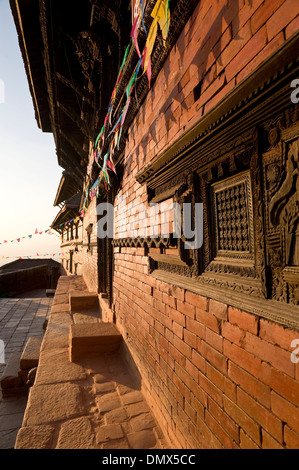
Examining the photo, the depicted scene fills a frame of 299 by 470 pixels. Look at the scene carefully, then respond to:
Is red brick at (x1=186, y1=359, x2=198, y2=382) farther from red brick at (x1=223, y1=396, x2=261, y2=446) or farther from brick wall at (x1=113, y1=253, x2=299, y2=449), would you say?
red brick at (x1=223, y1=396, x2=261, y2=446)

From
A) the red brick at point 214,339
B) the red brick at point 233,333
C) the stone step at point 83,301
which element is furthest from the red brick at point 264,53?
the stone step at point 83,301

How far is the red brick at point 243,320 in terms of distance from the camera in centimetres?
116

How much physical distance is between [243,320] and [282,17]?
1262 mm

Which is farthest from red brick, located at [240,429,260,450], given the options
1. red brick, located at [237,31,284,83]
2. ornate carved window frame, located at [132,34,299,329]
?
red brick, located at [237,31,284,83]

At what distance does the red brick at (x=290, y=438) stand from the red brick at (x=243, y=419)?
162mm

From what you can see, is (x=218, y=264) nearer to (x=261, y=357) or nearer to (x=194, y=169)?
(x=261, y=357)

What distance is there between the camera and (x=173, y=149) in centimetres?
195

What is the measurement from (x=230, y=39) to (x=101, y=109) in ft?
15.4

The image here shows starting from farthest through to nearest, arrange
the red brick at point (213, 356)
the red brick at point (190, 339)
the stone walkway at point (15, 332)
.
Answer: the stone walkway at point (15, 332) < the red brick at point (190, 339) < the red brick at point (213, 356)

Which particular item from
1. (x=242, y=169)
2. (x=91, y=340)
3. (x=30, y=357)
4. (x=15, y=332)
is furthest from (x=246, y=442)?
(x=15, y=332)

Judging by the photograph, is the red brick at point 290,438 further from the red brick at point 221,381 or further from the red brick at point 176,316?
the red brick at point 176,316

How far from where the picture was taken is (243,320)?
4.05 ft

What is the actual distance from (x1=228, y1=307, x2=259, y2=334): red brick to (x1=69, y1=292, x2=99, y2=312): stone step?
5157 millimetres

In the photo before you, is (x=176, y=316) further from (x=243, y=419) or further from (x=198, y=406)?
(x=243, y=419)
